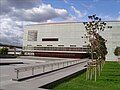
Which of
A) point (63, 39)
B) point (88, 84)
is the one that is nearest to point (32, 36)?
point (63, 39)

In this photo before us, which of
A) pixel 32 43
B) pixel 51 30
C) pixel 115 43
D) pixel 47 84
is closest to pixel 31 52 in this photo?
pixel 32 43

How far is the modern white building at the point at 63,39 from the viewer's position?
79731mm

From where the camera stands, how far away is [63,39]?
86.5 meters

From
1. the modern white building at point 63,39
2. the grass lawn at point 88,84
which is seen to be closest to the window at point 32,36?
the modern white building at point 63,39

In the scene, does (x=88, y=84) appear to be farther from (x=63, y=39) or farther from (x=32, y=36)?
(x=32, y=36)

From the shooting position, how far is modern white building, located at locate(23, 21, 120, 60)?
79731mm

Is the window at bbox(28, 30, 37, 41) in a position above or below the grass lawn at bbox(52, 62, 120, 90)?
above

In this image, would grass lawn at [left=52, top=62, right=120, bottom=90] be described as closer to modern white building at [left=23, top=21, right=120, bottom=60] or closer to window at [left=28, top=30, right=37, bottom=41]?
modern white building at [left=23, top=21, right=120, bottom=60]

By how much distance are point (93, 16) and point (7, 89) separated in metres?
10.0

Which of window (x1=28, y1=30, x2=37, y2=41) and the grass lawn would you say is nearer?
the grass lawn

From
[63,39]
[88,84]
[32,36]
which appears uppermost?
[32,36]

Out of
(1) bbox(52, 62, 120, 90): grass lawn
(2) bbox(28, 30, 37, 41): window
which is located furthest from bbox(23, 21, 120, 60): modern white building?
(1) bbox(52, 62, 120, 90): grass lawn

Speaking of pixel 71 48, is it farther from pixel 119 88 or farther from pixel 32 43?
pixel 119 88

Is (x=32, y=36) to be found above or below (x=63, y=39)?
above
